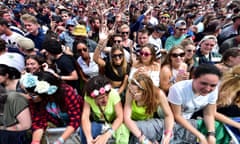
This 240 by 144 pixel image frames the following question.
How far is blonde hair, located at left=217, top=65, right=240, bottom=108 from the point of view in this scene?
2904 millimetres

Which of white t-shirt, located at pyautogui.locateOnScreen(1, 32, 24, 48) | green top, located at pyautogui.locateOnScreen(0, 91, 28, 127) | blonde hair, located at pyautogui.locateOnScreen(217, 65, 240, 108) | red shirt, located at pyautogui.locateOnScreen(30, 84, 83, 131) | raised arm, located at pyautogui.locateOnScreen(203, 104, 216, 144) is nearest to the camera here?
green top, located at pyautogui.locateOnScreen(0, 91, 28, 127)

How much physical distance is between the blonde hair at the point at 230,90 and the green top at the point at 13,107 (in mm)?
1893

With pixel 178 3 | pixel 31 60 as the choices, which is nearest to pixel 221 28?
pixel 31 60

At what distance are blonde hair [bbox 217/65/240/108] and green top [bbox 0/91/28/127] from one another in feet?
6.21

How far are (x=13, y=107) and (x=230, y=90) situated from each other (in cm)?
206

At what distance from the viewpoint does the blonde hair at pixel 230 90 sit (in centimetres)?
290

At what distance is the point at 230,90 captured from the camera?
2.93m

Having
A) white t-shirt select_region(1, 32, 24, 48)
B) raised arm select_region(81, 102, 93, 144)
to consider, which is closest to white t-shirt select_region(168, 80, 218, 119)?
raised arm select_region(81, 102, 93, 144)

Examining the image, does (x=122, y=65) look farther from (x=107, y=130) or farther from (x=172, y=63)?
(x=107, y=130)

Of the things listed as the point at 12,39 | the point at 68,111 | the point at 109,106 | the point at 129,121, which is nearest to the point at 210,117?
the point at 129,121

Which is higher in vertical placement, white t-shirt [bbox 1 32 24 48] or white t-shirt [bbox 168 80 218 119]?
white t-shirt [bbox 1 32 24 48]

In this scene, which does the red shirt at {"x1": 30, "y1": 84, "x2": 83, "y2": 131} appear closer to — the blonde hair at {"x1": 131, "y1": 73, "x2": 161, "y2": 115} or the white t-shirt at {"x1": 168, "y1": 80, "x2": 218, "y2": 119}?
the blonde hair at {"x1": 131, "y1": 73, "x2": 161, "y2": 115}

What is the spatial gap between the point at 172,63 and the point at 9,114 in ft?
6.79

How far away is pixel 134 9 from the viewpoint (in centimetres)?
899
